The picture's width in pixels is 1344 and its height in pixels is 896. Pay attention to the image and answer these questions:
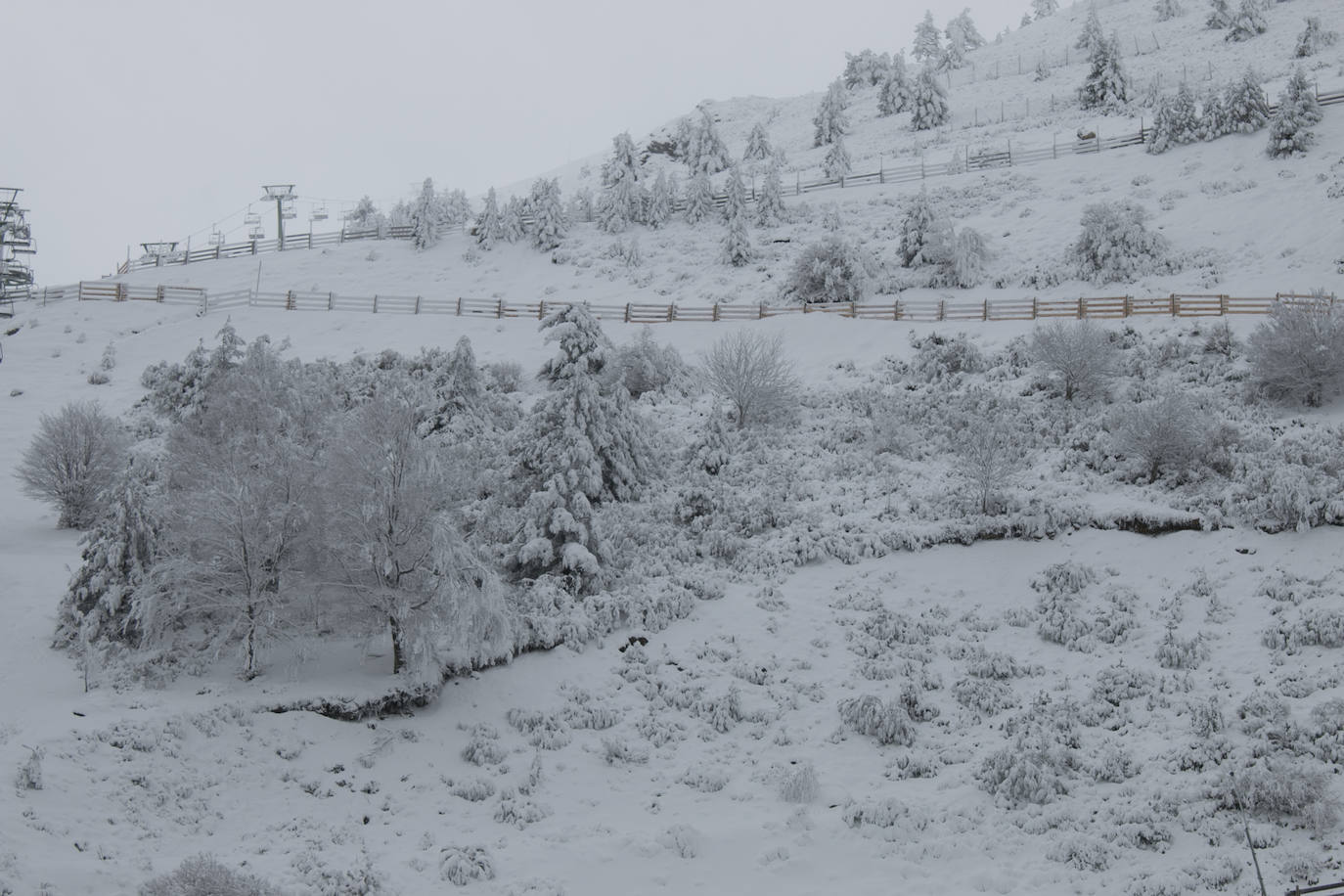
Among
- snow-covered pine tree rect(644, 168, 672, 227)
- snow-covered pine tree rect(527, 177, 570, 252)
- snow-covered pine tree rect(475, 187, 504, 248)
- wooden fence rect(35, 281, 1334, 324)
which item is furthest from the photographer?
snow-covered pine tree rect(644, 168, 672, 227)

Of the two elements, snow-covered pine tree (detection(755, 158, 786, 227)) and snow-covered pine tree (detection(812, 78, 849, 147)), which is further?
snow-covered pine tree (detection(812, 78, 849, 147))

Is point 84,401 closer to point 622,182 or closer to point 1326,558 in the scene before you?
point 622,182

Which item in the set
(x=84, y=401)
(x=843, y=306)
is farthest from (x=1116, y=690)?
(x=84, y=401)

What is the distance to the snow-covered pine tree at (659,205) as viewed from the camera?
54.3 metres

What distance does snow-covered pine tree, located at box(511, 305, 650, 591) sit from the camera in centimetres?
2409

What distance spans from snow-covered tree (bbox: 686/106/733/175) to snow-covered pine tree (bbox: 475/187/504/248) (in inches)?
600

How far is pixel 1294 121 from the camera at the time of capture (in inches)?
1716

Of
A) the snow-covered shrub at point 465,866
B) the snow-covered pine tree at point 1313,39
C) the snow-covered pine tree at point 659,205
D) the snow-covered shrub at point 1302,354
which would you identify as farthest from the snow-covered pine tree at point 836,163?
the snow-covered shrub at point 465,866

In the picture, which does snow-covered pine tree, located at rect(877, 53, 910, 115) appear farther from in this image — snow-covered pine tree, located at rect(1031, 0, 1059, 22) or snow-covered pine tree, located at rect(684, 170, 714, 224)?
snow-covered pine tree, located at rect(1031, 0, 1059, 22)

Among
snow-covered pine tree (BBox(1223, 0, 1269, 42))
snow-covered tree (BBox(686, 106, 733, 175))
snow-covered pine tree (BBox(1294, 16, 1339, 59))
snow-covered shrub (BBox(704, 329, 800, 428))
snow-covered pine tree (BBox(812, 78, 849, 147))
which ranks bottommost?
snow-covered shrub (BBox(704, 329, 800, 428))

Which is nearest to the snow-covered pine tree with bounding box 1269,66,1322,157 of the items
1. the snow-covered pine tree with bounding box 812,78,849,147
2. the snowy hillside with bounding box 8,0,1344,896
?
the snowy hillside with bounding box 8,0,1344,896

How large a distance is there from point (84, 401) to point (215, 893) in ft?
93.5

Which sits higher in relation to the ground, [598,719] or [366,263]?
[366,263]

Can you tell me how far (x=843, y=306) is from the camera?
40719 mm
